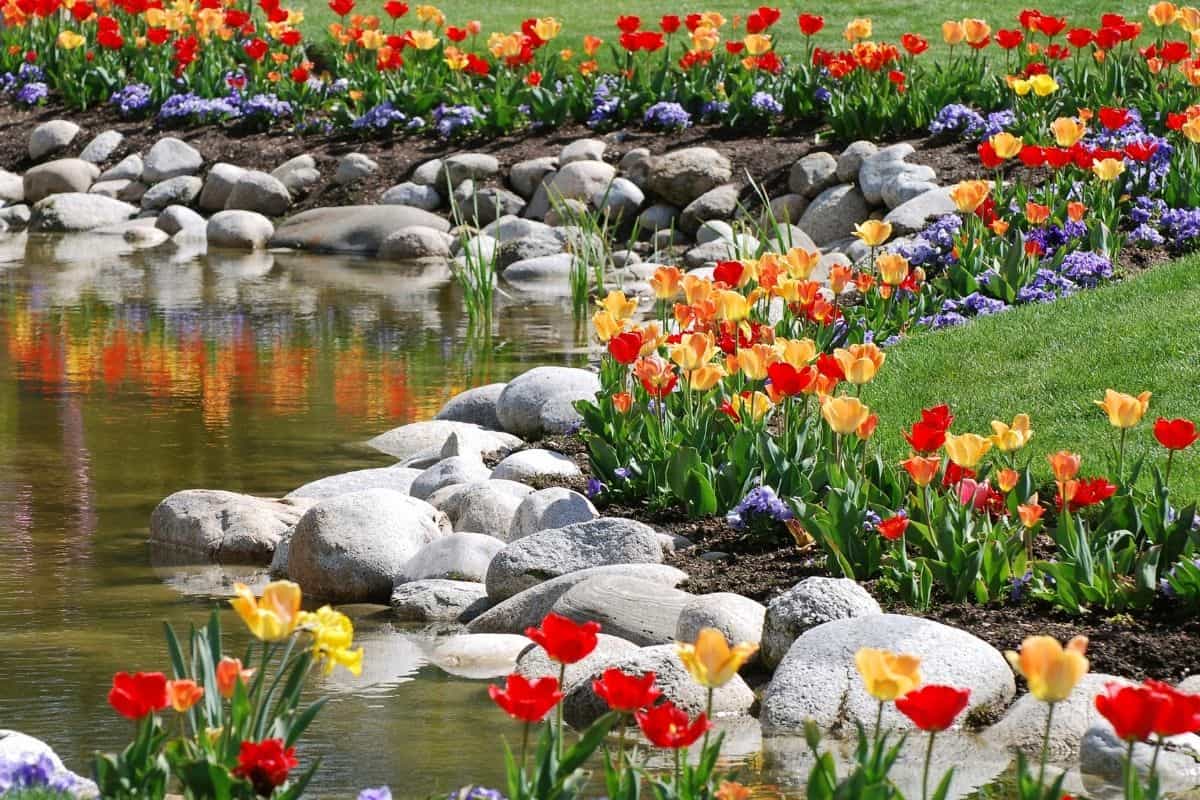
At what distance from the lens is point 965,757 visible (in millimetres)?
4434

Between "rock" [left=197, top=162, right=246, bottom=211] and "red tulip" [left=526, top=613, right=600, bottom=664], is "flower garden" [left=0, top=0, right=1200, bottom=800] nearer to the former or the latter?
"red tulip" [left=526, top=613, right=600, bottom=664]

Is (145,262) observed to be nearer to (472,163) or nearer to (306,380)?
(472,163)

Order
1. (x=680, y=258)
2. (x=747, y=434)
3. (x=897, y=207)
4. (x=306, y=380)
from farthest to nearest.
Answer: (x=680, y=258), (x=897, y=207), (x=306, y=380), (x=747, y=434)

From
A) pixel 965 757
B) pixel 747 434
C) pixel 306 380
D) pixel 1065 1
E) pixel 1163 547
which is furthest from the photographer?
pixel 1065 1

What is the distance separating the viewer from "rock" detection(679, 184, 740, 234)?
13.7m

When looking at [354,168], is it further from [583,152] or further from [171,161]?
[583,152]

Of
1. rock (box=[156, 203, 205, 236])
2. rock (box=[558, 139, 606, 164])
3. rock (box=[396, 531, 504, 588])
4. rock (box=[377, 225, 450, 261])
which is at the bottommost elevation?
rock (box=[396, 531, 504, 588])

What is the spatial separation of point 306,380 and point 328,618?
6.93 m

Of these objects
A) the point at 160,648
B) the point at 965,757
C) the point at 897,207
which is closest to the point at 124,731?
the point at 160,648

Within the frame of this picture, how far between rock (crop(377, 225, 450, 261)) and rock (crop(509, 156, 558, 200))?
2.77 feet

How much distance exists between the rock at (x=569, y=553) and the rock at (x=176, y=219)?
10578 mm

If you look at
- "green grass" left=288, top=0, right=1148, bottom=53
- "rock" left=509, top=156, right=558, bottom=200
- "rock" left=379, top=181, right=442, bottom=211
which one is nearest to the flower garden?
"rock" left=509, top=156, right=558, bottom=200

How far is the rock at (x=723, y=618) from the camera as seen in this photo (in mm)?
5039

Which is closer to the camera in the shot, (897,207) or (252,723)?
(252,723)
